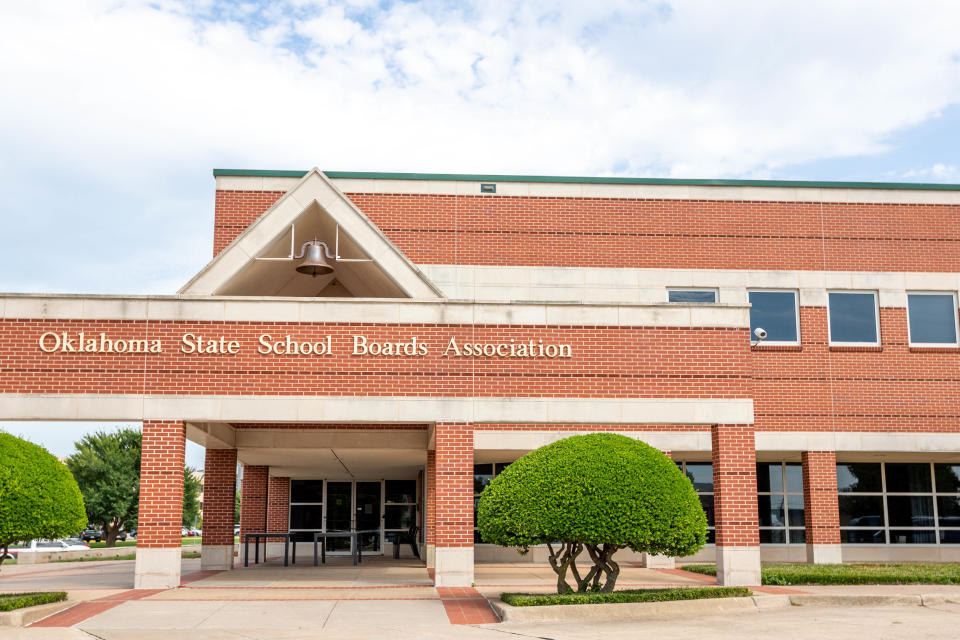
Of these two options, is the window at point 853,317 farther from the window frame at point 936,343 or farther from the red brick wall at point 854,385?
the window frame at point 936,343

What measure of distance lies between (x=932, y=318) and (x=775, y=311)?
423 centimetres

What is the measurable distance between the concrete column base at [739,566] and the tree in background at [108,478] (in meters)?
37.5

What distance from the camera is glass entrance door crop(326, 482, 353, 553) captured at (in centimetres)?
2991

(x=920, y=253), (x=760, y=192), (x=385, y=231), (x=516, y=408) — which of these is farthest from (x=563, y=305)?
(x=920, y=253)

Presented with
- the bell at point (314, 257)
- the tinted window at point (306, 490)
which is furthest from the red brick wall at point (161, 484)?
the tinted window at point (306, 490)

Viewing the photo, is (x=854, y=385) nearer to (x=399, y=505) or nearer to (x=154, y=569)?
(x=399, y=505)

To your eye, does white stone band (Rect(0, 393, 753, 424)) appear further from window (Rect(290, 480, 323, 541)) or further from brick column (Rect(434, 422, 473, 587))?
window (Rect(290, 480, 323, 541))

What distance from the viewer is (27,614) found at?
40.1 ft

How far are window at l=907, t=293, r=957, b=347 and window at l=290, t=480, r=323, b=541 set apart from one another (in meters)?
18.6

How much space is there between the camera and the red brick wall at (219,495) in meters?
21.2

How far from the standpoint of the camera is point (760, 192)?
23969mm

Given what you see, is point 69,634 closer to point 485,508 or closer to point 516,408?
point 485,508

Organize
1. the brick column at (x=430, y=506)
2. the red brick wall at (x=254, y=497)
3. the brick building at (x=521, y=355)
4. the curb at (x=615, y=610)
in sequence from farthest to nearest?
the red brick wall at (x=254, y=497) < the brick column at (x=430, y=506) < the brick building at (x=521, y=355) < the curb at (x=615, y=610)

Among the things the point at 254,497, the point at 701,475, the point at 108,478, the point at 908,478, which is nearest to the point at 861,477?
the point at 908,478
